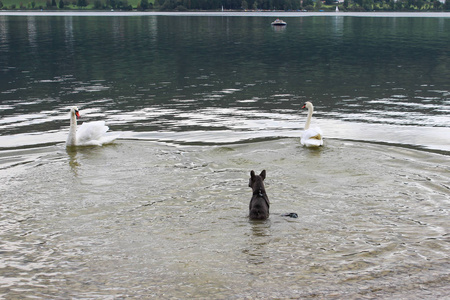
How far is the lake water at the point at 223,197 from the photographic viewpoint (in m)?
9.19

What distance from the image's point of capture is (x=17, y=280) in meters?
9.18

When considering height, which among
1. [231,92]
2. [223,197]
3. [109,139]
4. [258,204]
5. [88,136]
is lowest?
[223,197]

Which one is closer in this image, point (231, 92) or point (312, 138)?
point (312, 138)

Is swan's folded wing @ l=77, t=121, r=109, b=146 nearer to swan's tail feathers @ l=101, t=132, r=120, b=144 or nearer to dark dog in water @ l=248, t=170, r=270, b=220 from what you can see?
swan's tail feathers @ l=101, t=132, r=120, b=144

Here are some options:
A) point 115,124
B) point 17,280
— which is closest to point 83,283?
point 17,280

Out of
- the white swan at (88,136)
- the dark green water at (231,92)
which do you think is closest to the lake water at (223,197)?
the dark green water at (231,92)

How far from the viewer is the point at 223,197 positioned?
516 inches

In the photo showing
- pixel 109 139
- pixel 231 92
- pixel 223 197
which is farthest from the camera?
pixel 231 92

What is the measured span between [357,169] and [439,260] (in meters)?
5.87

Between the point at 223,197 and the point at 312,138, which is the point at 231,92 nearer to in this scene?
the point at 312,138

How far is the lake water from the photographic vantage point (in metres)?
9.19

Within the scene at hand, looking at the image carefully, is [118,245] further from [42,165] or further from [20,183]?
[42,165]

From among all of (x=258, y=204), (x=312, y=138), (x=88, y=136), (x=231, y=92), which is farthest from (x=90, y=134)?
(x=231, y=92)

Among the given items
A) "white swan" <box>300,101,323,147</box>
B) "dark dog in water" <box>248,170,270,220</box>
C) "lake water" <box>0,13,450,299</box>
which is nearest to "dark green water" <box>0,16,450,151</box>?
"lake water" <box>0,13,450,299</box>
